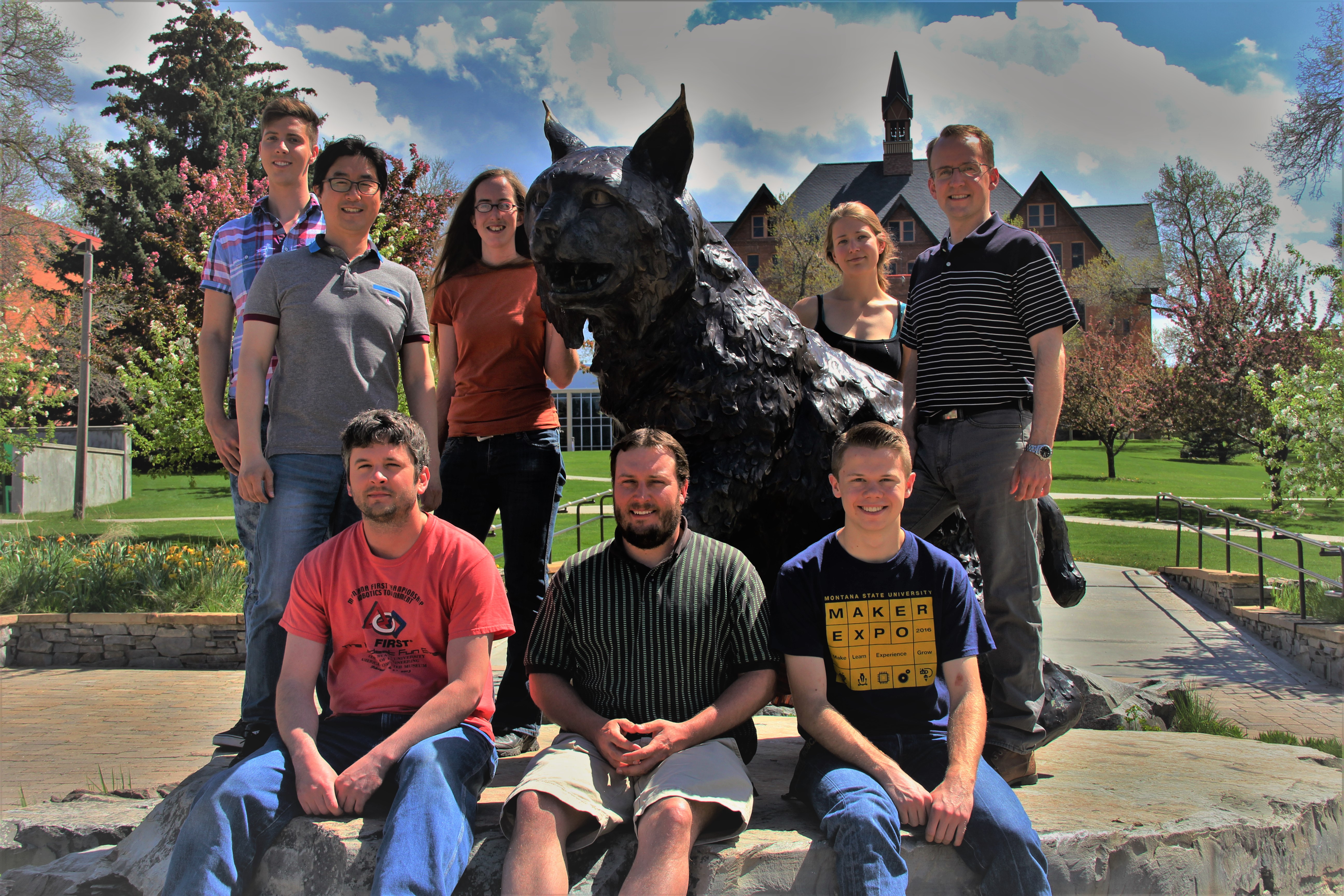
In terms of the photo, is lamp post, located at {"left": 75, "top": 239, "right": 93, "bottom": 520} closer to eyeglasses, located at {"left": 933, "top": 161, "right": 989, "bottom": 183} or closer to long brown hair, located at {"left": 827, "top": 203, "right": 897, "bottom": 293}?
long brown hair, located at {"left": 827, "top": 203, "right": 897, "bottom": 293}

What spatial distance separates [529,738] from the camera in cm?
333

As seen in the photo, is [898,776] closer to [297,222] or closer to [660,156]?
[660,156]

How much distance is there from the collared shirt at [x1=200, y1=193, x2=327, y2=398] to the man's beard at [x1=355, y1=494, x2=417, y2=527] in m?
1.03

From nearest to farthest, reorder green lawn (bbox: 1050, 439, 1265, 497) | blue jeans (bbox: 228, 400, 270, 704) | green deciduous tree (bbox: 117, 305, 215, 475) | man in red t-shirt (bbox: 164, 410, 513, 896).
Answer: man in red t-shirt (bbox: 164, 410, 513, 896)
blue jeans (bbox: 228, 400, 270, 704)
green deciduous tree (bbox: 117, 305, 215, 475)
green lawn (bbox: 1050, 439, 1265, 497)

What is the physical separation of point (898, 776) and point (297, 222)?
3.03m

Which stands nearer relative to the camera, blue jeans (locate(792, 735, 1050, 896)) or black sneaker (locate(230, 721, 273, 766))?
blue jeans (locate(792, 735, 1050, 896))

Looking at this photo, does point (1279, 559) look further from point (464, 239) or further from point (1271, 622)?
point (464, 239)

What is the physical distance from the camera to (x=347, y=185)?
317 cm

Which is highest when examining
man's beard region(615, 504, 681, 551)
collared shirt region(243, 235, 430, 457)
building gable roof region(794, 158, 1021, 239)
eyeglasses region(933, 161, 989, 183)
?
building gable roof region(794, 158, 1021, 239)

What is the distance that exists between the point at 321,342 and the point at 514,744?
166 centimetres

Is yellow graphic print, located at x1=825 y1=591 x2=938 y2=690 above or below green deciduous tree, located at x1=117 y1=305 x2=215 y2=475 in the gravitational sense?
below

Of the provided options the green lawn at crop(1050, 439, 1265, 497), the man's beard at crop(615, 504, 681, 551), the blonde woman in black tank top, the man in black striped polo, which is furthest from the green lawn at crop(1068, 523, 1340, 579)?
the man's beard at crop(615, 504, 681, 551)

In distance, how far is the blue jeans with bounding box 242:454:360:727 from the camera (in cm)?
292

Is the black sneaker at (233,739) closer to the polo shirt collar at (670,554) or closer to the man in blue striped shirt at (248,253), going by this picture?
the man in blue striped shirt at (248,253)
